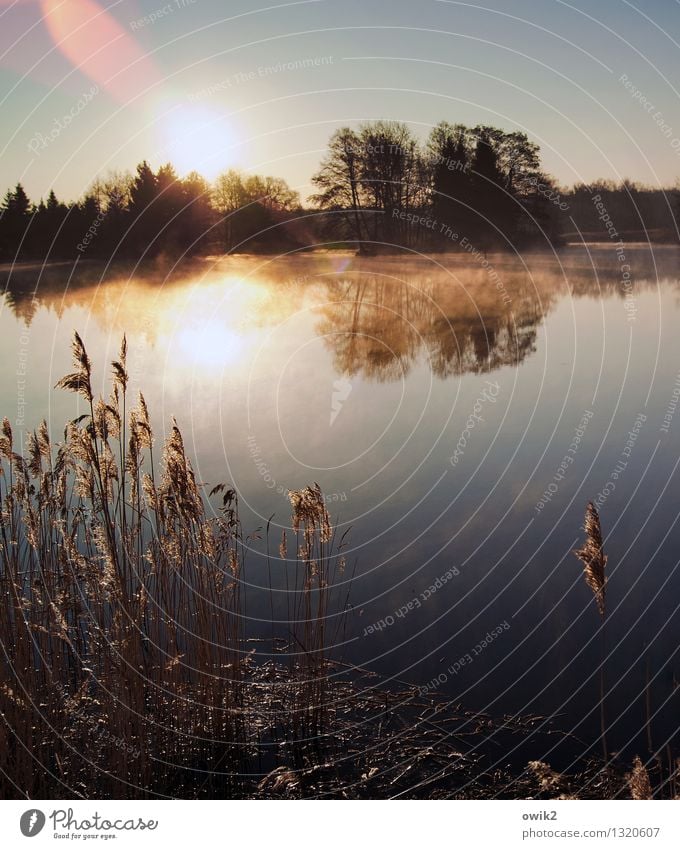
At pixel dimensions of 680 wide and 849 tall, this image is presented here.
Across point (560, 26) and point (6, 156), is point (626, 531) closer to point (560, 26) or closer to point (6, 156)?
point (560, 26)

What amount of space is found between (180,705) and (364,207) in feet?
63.9

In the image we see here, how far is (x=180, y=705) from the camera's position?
6.27 metres

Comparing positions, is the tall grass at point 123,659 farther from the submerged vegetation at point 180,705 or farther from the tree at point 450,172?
the tree at point 450,172

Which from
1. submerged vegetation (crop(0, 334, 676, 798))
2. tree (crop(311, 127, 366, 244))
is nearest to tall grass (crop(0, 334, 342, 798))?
submerged vegetation (crop(0, 334, 676, 798))

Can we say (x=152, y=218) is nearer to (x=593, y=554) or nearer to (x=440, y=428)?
(x=440, y=428)

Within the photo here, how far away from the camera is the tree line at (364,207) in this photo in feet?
75.6

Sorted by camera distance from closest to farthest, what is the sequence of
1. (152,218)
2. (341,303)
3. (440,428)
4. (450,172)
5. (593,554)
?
(593,554) → (440,428) → (341,303) → (152,218) → (450,172)

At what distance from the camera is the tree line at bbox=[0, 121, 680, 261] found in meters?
23.0

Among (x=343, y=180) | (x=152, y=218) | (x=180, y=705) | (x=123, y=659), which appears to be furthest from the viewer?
(x=152, y=218)

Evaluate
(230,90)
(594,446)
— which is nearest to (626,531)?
(594,446)

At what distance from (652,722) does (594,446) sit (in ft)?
25.0

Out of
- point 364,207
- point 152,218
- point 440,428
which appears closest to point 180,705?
point 440,428

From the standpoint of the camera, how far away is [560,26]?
16.3m

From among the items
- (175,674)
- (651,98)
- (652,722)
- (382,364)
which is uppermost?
(651,98)
